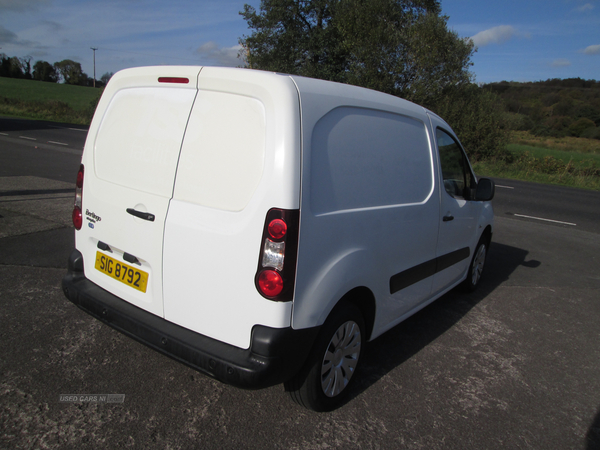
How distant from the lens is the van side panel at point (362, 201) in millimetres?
2113

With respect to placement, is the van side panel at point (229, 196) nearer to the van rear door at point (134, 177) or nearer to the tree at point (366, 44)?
the van rear door at point (134, 177)

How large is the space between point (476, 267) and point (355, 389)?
262 centimetres

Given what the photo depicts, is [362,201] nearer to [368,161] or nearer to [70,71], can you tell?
[368,161]

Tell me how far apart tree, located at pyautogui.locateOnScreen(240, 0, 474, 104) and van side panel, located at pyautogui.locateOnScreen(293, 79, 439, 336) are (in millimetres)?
22041

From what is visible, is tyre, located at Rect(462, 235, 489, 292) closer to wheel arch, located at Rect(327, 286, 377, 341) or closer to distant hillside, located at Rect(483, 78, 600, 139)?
wheel arch, located at Rect(327, 286, 377, 341)

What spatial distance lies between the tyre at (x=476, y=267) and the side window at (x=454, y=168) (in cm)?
81

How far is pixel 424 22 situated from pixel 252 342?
964 inches

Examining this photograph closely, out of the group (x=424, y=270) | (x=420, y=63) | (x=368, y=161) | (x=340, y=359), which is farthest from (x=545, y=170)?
(x=340, y=359)

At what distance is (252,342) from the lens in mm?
2057

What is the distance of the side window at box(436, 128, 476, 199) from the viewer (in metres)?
3.55

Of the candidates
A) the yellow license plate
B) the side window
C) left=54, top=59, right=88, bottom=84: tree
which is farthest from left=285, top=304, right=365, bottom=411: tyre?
left=54, top=59, right=88, bottom=84: tree

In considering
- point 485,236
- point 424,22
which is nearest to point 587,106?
point 424,22

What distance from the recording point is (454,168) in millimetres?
3789

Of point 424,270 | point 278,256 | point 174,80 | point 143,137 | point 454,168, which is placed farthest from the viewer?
point 454,168
